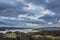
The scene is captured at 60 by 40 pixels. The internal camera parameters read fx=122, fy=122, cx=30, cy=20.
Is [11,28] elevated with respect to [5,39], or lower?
elevated

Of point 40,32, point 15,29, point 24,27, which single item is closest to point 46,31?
point 40,32

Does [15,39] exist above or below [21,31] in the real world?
below

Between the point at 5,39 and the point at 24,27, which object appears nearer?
the point at 5,39

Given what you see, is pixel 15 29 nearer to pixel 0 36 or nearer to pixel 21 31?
pixel 21 31

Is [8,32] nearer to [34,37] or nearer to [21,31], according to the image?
[21,31]

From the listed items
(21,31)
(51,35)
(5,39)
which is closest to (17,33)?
(21,31)

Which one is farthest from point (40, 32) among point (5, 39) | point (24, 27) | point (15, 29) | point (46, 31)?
point (5, 39)

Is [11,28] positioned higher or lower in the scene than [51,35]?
higher

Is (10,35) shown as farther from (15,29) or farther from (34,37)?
(34,37)
